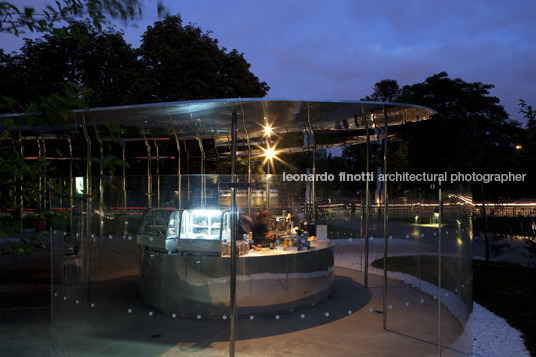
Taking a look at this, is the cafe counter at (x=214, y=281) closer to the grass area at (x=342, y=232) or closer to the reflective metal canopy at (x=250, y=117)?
the grass area at (x=342, y=232)

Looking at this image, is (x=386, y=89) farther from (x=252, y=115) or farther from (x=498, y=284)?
(x=252, y=115)

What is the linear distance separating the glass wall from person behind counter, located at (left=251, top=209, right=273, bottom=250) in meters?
0.15

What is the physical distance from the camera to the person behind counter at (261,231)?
7.30 meters

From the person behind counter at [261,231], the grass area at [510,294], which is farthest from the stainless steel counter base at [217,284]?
the grass area at [510,294]

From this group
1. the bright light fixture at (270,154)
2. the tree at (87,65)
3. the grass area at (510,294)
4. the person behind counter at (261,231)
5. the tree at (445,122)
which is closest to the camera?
the person behind counter at (261,231)

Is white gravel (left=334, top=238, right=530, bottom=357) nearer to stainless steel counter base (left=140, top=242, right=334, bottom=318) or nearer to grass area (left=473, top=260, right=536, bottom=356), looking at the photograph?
grass area (left=473, top=260, right=536, bottom=356)

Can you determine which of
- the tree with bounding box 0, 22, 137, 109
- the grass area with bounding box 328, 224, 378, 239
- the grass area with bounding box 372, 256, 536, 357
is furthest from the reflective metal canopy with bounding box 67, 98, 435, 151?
the tree with bounding box 0, 22, 137, 109

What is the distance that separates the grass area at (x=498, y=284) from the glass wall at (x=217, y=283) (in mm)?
58

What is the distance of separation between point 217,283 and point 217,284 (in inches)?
0.6

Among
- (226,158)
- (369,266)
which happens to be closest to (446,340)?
(369,266)

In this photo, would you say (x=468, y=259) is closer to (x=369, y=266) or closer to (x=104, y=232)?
(x=369, y=266)

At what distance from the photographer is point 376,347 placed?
6117 millimetres

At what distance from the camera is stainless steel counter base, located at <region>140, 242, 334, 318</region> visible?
6340 mm

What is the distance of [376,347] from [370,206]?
321cm
